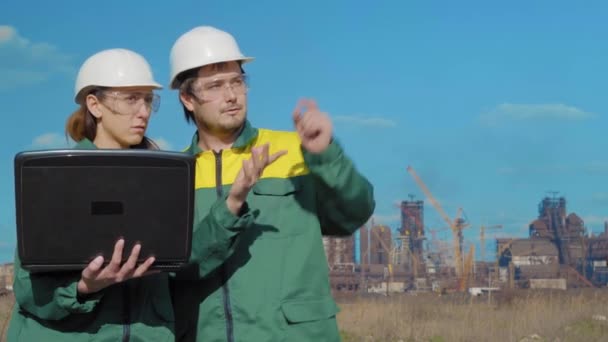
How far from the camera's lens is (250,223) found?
381cm

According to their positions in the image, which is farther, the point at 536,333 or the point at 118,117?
the point at 536,333

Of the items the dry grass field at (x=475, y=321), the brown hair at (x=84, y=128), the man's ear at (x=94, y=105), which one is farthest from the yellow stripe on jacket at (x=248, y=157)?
the dry grass field at (x=475, y=321)

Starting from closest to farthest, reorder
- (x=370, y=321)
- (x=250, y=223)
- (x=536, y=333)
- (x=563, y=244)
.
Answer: (x=250, y=223)
(x=536, y=333)
(x=370, y=321)
(x=563, y=244)

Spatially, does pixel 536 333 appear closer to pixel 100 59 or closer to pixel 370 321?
pixel 370 321

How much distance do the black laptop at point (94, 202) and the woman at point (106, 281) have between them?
0.07 meters

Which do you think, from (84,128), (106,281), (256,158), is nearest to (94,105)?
(84,128)

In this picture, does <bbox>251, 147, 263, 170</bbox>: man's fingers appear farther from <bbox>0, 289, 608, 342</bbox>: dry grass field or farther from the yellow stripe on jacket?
<bbox>0, 289, 608, 342</bbox>: dry grass field

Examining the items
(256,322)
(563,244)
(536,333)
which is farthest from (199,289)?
(563,244)

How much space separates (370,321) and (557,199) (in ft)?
498

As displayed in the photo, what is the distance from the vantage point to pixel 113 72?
3.96 m

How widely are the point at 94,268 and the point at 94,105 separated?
0.87m

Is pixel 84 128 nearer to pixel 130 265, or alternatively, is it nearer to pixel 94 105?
pixel 94 105

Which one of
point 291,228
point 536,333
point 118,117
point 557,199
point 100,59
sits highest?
point 557,199

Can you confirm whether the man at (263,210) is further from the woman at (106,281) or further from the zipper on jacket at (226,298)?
the woman at (106,281)
